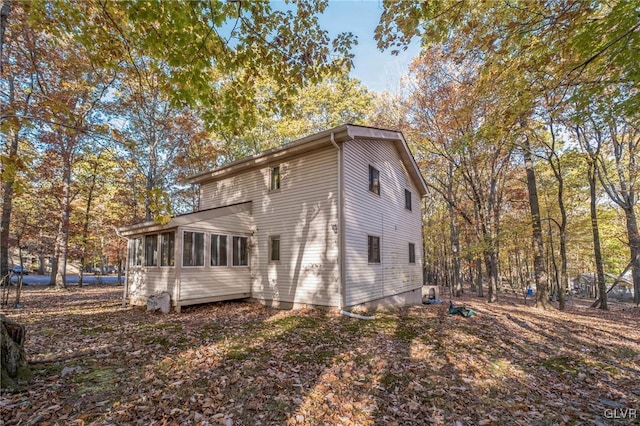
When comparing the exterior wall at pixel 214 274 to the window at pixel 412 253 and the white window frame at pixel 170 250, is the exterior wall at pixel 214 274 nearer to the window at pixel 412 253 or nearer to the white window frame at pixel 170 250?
the white window frame at pixel 170 250

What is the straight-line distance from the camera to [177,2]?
3.74 meters

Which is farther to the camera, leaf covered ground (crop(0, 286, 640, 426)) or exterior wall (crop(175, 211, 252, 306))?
exterior wall (crop(175, 211, 252, 306))

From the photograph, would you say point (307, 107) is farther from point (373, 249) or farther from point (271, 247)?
point (373, 249)

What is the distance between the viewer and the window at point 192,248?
993 centimetres

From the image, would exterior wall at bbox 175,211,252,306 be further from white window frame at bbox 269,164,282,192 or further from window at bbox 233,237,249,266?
white window frame at bbox 269,164,282,192

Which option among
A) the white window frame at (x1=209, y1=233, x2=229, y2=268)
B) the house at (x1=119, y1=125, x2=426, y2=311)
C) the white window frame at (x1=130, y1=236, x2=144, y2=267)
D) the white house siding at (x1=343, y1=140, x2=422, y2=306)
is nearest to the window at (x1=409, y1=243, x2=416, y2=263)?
the white house siding at (x1=343, y1=140, x2=422, y2=306)

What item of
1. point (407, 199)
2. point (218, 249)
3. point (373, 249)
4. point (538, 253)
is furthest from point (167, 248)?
point (538, 253)

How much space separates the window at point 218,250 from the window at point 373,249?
5.49m

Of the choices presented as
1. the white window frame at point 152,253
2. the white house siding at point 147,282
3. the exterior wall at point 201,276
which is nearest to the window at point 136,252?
the exterior wall at point 201,276

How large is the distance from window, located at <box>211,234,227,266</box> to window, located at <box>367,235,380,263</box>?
5.49m

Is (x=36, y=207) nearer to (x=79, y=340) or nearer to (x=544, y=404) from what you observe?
(x=79, y=340)

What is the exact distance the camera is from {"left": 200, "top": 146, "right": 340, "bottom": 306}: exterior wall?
987 cm

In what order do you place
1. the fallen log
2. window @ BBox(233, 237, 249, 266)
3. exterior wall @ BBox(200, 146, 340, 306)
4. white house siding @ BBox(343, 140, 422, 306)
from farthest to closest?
window @ BBox(233, 237, 249, 266) < white house siding @ BBox(343, 140, 422, 306) < exterior wall @ BBox(200, 146, 340, 306) < the fallen log

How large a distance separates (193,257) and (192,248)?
1.05 ft
